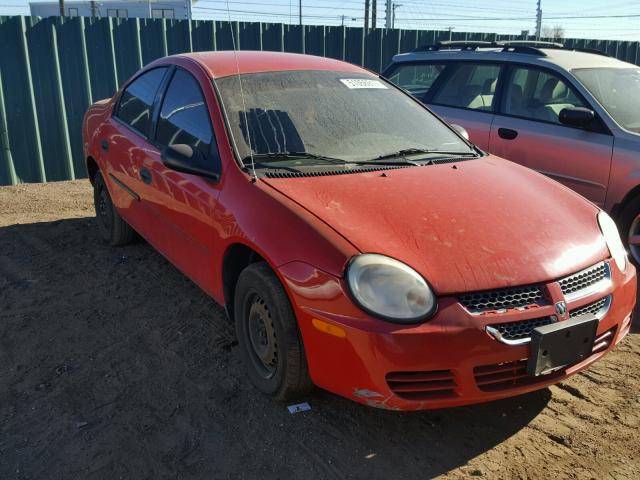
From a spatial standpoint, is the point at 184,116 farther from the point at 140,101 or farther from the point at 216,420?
the point at 216,420

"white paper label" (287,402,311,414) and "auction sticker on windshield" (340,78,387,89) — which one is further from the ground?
"auction sticker on windshield" (340,78,387,89)

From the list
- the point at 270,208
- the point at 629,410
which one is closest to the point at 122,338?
the point at 270,208

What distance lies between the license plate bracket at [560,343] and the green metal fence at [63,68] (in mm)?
7124

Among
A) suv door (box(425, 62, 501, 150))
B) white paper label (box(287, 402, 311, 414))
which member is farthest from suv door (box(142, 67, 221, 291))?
suv door (box(425, 62, 501, 150))

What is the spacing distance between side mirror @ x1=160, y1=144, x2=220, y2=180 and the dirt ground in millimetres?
1040

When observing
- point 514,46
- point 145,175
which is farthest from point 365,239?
point 514,46

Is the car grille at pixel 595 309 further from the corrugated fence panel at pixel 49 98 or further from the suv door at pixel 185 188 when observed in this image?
the corrugated fence panel at pixel 49 98

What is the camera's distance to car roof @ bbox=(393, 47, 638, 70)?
5.55m

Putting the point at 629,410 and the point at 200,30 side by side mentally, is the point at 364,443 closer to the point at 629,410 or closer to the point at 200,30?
the point at 629,410

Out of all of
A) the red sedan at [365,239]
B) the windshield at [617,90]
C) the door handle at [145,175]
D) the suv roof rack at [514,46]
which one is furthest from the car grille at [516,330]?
the suv roof rack at [514,46]

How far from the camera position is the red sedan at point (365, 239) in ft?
8.09

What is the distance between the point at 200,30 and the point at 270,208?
6634 millimetres

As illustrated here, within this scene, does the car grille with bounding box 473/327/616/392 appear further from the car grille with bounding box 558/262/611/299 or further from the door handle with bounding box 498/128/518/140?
the door handle with bounding box 498/128/518/140

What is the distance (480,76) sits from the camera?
6066 millimetres
